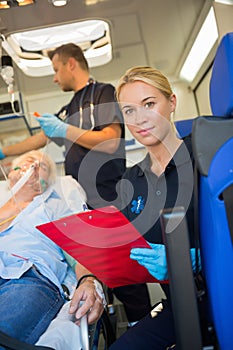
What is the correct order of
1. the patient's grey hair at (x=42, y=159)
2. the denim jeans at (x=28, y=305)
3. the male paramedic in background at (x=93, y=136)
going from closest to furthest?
the denim jeans at (x=28, y=305) < the patient's grey hair at (x=42, y=159) < the male paramedic in background at (x=93, y=136)

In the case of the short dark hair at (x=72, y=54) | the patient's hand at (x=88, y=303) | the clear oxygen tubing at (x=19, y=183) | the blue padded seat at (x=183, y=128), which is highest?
the short dark hair at (x=72, y=54)

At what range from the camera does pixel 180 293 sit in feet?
3.05

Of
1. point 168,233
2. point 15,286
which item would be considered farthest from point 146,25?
point 168,233

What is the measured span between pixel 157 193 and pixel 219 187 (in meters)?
0.55

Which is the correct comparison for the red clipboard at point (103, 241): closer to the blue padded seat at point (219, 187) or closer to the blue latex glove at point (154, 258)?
the blue latex glove at point (154, 258)

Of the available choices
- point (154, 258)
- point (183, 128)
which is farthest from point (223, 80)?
point (183, 128)

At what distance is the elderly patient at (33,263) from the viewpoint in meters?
1.41

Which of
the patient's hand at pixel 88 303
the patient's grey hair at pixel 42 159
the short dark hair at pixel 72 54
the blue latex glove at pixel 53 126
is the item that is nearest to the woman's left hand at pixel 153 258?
the patient's hand at pixel 88 303

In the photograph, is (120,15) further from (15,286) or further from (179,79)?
(15,286)

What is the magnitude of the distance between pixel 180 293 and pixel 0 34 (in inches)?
105

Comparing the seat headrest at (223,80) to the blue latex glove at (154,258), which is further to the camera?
the blue latex glove at (154,258)

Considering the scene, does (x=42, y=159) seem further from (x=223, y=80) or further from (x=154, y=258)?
(x=223, y=80)

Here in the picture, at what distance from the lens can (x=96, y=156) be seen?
8.68 feet

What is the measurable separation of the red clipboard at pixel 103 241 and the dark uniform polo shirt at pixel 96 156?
43.4 inches
